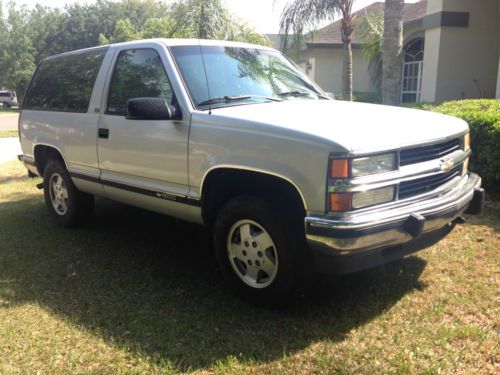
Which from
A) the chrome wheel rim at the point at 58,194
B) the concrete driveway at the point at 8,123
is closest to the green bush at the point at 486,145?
the chrome wheel rim at the point at 58,194

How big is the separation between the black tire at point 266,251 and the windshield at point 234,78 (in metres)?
0.95

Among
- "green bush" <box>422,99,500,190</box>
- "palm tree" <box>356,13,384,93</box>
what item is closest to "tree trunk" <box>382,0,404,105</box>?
"green bush" <box>422,99,500,190</box>

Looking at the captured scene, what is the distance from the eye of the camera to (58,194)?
6102 millimetres

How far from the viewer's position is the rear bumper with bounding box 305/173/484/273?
3088mm

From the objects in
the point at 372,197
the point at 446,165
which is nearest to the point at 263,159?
the point at 372,197

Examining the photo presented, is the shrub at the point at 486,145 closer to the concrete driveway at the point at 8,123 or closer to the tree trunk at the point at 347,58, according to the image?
the tree trunk at the point at 347,58

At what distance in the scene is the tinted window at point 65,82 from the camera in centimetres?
531

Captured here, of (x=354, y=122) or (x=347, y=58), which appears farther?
(x=347, y=58)

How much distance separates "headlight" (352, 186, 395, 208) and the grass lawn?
2.98ft

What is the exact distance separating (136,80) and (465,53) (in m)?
12.9

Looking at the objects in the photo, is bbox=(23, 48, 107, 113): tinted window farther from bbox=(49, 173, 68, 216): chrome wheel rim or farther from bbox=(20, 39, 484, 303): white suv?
bbox=(49, 173, 68, 216): chrome wheel rim

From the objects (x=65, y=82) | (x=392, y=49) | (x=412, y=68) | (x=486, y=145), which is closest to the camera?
(x=65, y=82)

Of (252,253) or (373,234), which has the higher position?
(373,234)

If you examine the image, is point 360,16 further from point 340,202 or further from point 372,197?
point 340,202
